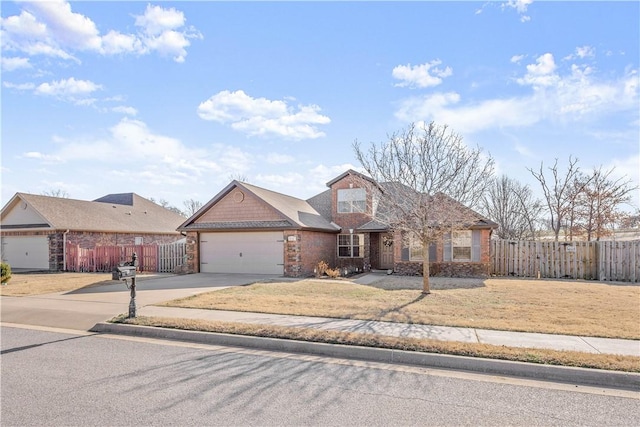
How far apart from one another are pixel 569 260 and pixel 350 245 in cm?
1085

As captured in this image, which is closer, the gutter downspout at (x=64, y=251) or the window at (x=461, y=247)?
the window at (x=461, y=247)

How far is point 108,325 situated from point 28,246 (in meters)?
21.3

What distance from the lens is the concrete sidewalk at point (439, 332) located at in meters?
6.12

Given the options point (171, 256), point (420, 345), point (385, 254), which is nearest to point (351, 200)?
point (385, 254)

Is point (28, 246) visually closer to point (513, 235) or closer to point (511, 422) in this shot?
point (511, 422)

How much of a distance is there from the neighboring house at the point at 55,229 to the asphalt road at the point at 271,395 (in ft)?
65.0

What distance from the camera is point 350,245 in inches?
852

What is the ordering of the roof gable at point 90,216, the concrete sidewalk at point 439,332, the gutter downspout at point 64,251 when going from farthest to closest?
the roof gable at point 90,216 < the gutter downspout at point 64,251 < the concrete sidewalk at point 439,332

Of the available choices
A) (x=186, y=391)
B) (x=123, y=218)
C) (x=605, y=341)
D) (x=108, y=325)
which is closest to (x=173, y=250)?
(x=123, y=218)

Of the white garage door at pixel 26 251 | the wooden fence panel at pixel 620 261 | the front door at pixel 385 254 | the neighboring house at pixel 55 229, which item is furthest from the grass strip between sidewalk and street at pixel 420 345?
the white garage door at pixel 26 251

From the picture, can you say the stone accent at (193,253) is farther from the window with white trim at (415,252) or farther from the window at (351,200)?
the window with white trim at (415,252)

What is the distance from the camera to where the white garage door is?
75.7ft

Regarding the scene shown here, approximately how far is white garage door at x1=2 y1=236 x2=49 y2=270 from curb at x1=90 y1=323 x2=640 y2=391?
20176mm

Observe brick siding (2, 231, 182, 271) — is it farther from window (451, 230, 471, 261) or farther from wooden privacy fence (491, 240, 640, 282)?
wooden privacy fence (491, 240, 640, 282)
